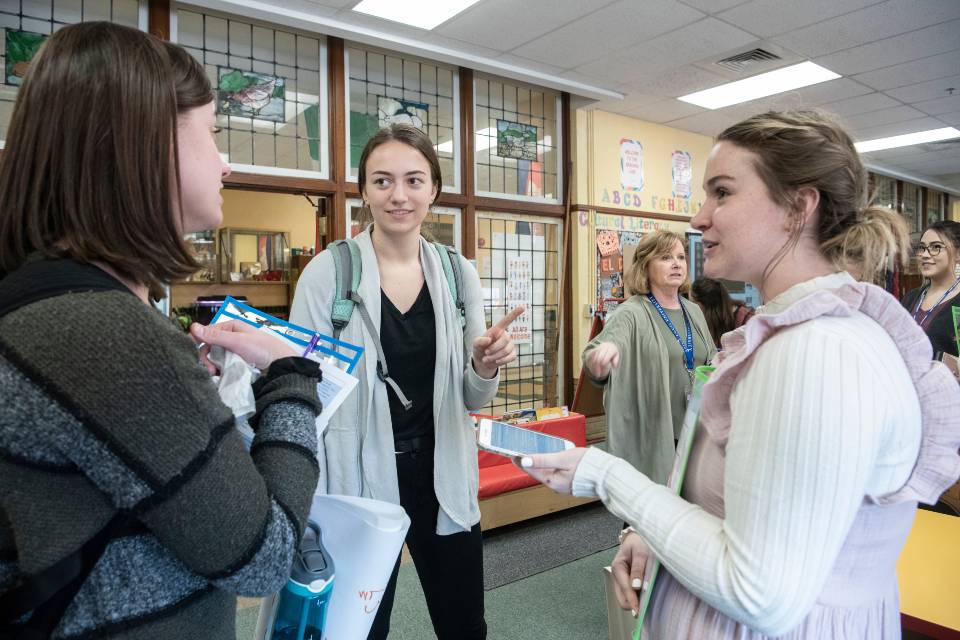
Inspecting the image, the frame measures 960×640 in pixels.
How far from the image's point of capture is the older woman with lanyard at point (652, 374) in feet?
8.82

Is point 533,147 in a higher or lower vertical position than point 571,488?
higher

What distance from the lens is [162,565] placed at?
669 millimetres

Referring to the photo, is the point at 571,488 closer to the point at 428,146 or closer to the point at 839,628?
the point at 839,628

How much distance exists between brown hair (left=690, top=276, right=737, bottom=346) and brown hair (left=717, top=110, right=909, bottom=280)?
8.99ft

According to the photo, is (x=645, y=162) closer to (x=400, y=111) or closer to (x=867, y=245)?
(x=400, y=111)

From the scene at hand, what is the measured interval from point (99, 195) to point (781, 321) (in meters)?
0.86

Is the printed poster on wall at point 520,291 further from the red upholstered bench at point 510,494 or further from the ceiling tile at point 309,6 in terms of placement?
the ceiling tile at point 309,6

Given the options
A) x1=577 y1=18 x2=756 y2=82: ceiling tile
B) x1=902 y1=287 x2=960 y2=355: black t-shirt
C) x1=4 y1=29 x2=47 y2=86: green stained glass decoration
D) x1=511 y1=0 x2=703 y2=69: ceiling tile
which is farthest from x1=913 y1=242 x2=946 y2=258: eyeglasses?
x1=4 y1=29 x2=47 y2=86: green stained glass decoration

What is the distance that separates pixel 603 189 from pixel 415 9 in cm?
272

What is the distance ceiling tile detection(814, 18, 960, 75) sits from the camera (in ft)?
14.2

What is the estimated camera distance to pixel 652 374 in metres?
2.72

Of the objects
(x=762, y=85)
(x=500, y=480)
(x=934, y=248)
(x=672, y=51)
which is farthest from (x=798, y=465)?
(x=762, y=85)

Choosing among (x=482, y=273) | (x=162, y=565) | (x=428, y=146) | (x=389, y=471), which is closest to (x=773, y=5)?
(x=482, y=273)

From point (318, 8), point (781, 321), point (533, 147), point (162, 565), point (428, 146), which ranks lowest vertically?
point (162, 565)
